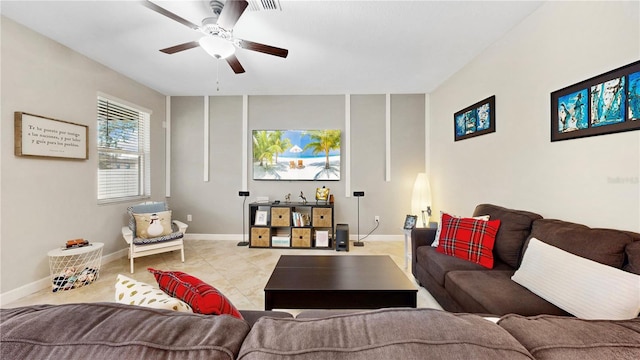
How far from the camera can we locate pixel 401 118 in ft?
14.2

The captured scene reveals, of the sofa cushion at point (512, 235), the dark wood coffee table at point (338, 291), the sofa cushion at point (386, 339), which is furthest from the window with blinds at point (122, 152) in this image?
the sofa cushion at point (512, 235)

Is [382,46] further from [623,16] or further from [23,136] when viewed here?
[23,136]

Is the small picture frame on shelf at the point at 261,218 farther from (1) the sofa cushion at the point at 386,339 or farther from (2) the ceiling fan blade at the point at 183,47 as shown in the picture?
(1) the sofa cushion at the point at 386,339

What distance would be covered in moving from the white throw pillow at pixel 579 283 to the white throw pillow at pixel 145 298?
179 centimetres

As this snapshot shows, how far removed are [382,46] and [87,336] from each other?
3.10 metres

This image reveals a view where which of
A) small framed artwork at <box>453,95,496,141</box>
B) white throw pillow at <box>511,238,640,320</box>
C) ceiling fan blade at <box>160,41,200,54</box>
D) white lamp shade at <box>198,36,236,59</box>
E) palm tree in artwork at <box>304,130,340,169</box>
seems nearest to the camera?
white throw pillow at <box>511,238,640,320</box>

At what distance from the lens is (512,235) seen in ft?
6.48

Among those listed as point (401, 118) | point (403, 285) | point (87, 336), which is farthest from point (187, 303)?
point (401, 118)

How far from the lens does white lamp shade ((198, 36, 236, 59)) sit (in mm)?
2092

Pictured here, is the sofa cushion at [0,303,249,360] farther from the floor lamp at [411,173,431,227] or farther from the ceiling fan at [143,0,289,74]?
the floor lamp at [411,173,431,227]

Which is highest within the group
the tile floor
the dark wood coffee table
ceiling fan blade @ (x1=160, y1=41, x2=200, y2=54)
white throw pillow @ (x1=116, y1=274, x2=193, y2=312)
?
ceiling fan blade @ (x1=160, y1=41, x2=200, y2=54)

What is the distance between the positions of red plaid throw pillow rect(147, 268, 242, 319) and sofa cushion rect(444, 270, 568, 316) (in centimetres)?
141

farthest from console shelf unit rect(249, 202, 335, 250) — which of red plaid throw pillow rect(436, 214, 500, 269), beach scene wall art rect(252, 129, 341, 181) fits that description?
red plaid throw pillow rect(436, 214, 500, 269)

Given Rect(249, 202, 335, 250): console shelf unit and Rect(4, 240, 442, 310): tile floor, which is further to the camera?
Rect(249, 202, 335, 250): console shelf unit
